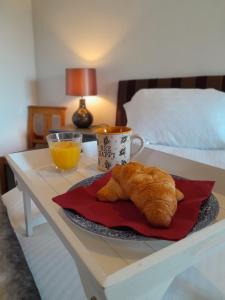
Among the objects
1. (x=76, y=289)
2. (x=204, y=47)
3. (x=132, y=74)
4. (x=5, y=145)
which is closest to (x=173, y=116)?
(x=204, y=47)

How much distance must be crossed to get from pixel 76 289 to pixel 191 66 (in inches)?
62.5

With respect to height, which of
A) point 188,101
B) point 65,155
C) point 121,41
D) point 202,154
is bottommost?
point 202,154

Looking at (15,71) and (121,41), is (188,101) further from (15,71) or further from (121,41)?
(15,71)

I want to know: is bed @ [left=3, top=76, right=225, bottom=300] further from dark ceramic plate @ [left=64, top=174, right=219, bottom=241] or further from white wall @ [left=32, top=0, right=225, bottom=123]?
white wall @ [left=32, top=0, right=225, bottom=123]

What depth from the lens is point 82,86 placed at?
2.18 m

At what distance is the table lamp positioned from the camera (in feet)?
7.12

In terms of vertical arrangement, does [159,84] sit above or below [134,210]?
above

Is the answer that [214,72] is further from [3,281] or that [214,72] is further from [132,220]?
[3,281]

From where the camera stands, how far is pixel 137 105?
167cm

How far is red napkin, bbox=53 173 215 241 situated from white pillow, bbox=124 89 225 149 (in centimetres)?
85

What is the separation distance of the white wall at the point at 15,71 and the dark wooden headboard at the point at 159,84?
1.35 meters

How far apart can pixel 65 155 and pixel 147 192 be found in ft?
1.25

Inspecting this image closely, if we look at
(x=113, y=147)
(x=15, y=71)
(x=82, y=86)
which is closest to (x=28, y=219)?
(x=113, y=147)

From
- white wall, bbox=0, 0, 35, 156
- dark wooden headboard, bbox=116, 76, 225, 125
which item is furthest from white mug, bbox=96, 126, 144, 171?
white wall, bbox=0, 0, 35, 156
